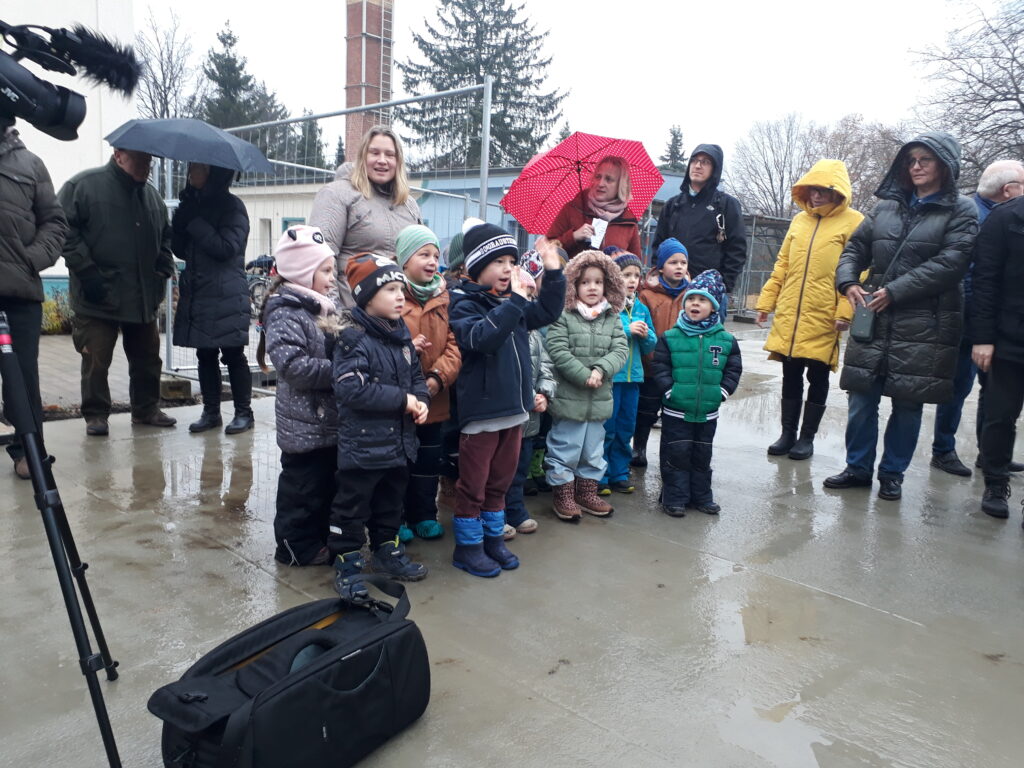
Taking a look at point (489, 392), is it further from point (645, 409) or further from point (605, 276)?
point (645, 409)

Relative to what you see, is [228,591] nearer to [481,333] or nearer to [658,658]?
[481,333]

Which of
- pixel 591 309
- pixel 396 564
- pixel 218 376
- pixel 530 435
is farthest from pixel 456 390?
pixel 218 376

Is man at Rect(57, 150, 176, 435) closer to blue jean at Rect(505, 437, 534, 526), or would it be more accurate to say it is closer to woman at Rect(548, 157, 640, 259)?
woman at Rect(548, 157, 640, 259)

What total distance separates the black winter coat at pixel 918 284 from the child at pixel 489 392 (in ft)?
7.54

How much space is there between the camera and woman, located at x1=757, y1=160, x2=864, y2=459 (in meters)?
5.20

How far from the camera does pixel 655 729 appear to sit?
2.34 metres

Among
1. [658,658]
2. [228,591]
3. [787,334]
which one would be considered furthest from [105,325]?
[787,334]

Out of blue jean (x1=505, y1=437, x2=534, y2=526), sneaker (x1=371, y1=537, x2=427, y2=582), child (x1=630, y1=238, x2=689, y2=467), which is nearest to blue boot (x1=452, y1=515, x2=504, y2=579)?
sneaker (x1=371, y1=537, x2=427, y2=582)

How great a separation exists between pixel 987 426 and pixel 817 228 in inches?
68.0

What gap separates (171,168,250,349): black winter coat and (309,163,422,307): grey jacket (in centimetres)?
136

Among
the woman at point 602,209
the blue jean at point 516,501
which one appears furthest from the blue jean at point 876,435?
the blue jean at point 516,501

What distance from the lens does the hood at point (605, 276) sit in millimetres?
4168

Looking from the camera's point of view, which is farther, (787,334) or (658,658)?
(787,334)

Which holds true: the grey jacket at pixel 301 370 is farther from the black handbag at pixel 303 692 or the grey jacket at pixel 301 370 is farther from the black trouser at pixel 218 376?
the black trouser at pixel 218 376
